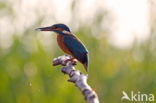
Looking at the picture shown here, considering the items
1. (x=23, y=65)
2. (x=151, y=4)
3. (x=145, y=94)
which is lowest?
(x=145, y=94)

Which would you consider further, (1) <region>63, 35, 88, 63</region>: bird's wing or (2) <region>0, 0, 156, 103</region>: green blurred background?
(2) <region>0, 0, 156, 103</region>: green blurred background

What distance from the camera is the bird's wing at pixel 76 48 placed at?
293cm

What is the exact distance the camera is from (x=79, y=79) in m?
2.26

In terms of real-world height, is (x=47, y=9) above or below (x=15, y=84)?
above

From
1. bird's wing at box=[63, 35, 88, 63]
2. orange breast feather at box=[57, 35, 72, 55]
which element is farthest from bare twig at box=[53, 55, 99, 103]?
orange breast feather at box=[57, 35, 72, 55]

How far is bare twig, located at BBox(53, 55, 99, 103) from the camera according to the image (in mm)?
2018

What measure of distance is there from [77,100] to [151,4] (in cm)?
100

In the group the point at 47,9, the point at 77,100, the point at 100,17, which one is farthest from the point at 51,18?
the point at 77,100

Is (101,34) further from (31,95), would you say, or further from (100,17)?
(31,95)

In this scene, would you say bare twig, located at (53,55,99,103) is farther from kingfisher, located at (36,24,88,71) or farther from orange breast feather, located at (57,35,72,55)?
orange breast feather, located at (57,35,72,55)

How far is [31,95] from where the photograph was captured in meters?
5.00

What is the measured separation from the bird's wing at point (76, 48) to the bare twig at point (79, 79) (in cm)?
5

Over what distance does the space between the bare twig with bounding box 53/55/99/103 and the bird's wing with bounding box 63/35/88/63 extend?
0.16ft

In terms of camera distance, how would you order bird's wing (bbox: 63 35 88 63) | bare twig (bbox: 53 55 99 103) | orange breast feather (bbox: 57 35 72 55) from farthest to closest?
orange breast feather (bbox: 57 35 72 55) → bird's wing (bbox: 63 35 88 63) → bare twig (bbox: 53 55 99 103)
